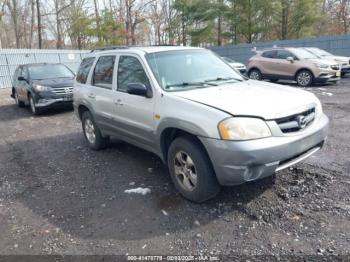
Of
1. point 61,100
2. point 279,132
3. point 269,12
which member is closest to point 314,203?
point 279,132

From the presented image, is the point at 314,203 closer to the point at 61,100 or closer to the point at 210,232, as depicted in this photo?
the point at 210,232

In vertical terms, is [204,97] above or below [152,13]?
below

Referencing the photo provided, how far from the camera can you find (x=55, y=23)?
3775cm

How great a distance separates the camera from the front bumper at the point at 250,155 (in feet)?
10.2

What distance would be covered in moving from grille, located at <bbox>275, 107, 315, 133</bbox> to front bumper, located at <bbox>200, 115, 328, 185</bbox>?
0.08 m

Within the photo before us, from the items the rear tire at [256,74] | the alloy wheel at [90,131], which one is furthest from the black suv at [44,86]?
the rear tire at [256,74]

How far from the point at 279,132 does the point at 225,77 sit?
1515 millimetres

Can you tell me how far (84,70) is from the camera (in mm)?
6043

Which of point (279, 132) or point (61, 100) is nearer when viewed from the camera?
point (279, 132)

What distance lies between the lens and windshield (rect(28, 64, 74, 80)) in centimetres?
1064

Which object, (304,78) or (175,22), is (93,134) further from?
(175,22)

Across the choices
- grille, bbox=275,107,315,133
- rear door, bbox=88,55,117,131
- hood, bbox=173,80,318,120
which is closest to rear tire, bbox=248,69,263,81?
rear door, bbox=88,55,117,131

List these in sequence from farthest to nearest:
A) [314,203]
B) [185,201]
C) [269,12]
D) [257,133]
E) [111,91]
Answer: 1. [269,12]
2. [111,91]
3. [185,201]
4. [314,203]
5. [257,133]

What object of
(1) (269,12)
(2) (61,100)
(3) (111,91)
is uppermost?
(1) (269,12)
